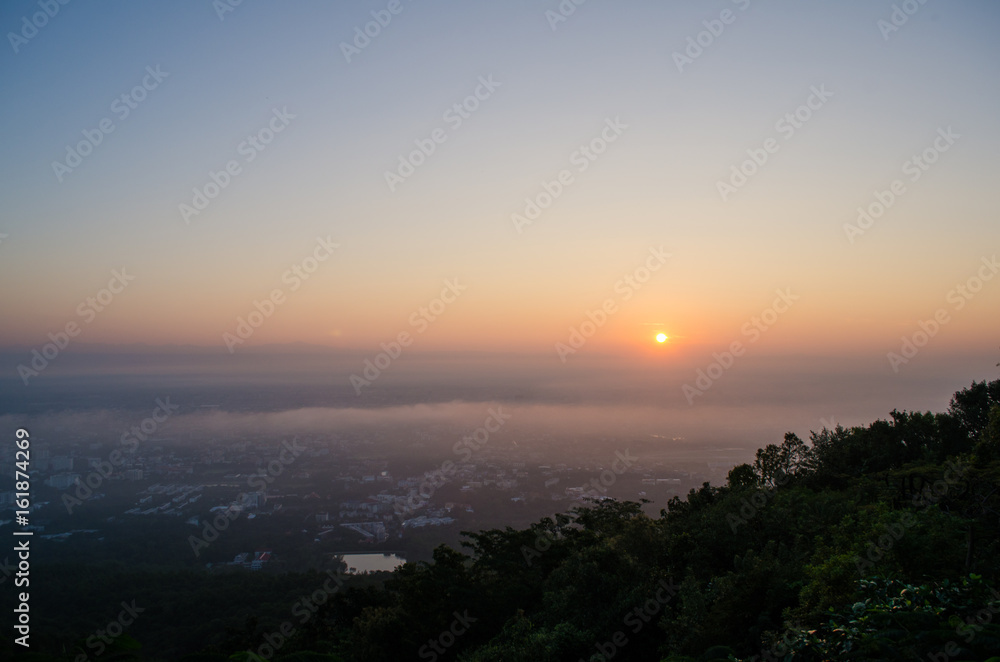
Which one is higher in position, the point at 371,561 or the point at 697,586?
the point at 371,561

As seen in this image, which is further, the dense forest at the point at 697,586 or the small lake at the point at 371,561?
the small lake at the point at 371,561

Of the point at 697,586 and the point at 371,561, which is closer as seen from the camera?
the point at 697,586

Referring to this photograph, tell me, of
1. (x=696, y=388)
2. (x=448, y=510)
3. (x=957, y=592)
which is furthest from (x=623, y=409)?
(x=957, y=592)

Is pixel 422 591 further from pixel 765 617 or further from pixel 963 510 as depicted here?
pixel 963 510

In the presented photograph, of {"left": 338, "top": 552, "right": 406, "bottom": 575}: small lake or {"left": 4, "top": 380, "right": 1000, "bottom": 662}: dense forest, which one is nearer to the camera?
{"left": 4, "top": 380, "right": 1000, "bottom": 662}: dense forest
